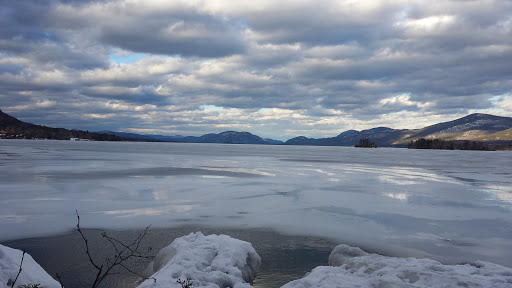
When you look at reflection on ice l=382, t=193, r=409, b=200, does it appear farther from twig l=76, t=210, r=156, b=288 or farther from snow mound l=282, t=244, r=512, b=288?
twig l=76, t=210, r=156, b=288

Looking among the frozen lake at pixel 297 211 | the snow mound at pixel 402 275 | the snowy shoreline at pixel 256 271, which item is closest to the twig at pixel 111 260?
the snowy shoreline at pixel 256 271

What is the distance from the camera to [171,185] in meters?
19.1

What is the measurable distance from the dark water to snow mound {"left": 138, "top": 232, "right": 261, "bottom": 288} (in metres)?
0.41

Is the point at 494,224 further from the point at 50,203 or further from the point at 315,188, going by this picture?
the point at 50,203

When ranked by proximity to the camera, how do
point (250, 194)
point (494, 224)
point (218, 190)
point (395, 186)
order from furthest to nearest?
point (395, 186), point (218, 190), point (250, 194), point (494, 224)

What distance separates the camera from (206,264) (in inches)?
266

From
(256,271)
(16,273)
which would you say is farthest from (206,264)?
(16,273)

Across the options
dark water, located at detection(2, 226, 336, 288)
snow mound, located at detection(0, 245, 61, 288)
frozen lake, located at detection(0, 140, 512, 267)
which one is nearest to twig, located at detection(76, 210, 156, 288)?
dark water, located at detection(2, 226, 336, 288)

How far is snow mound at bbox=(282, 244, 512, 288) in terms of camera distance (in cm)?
566

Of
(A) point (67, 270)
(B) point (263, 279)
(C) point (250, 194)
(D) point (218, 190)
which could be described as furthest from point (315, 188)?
(A) point (67, 270)

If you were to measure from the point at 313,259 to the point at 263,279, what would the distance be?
1688 millimetres

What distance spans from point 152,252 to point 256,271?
2.85m

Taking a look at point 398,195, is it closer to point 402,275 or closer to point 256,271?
point 402,275

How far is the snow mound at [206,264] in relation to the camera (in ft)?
19.5
